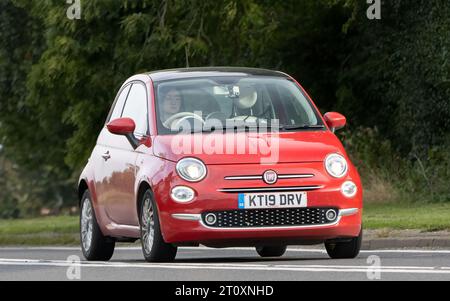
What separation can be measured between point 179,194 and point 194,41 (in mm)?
17958

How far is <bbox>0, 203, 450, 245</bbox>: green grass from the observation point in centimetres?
2005

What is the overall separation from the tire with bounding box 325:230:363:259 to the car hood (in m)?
0.95

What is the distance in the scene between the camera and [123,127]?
15375 mm

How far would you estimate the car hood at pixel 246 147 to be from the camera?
14328 mm

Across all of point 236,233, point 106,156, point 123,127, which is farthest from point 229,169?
point 106,156

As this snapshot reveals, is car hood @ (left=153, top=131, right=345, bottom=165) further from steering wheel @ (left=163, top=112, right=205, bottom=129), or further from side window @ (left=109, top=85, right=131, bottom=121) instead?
side window @ (left=109, top=85, right=131, bottom=121)

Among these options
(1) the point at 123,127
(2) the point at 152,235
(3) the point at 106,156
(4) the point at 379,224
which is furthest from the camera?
(4) the point at 379,224

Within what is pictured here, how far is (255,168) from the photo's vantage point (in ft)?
46.6

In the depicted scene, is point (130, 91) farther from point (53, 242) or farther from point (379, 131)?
point (379, 131)

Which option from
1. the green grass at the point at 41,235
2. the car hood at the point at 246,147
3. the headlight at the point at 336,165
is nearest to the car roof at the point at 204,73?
the car hood at the point at 246,147

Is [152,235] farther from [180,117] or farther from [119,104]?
[119,104]

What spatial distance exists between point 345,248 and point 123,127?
2505mm

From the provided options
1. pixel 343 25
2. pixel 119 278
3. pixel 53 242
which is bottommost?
pixel 53 242
